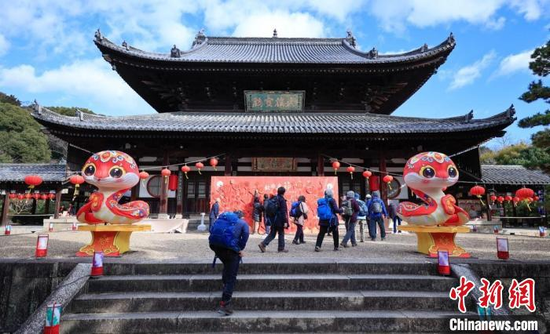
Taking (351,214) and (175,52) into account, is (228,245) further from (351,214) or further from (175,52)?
(175,52)

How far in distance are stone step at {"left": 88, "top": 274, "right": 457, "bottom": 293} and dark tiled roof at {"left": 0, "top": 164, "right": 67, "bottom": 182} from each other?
41.5ft

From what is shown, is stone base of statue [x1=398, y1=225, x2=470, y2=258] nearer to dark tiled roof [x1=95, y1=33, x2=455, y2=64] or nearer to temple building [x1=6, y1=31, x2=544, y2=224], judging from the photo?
temple building [x1=6, y1=31, x2=544, y2=224]

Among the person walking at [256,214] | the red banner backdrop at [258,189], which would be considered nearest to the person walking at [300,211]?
the person walking at [256,214]

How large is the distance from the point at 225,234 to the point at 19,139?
46485 mm

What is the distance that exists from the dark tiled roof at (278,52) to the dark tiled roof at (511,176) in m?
8.50

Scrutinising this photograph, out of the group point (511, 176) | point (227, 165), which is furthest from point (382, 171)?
point (511, 176)

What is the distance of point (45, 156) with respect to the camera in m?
→ 38.8

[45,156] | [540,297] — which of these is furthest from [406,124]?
[45,156]

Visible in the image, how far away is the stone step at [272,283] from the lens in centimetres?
505

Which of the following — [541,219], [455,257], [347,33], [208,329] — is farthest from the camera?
[347,33]

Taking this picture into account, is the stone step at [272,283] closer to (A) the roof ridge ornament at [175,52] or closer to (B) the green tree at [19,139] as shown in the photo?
(A) the roof ridge ornament at [175,52]

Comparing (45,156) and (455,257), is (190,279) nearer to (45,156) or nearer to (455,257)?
(455,257)

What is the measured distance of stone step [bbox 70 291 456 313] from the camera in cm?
463

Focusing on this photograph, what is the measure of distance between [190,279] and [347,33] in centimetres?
2357
